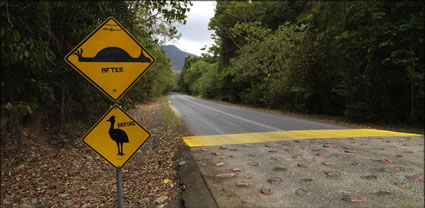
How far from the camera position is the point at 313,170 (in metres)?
4.53

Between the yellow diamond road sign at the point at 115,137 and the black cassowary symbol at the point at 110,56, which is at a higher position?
the black cassowary symbol at the point at 110,56

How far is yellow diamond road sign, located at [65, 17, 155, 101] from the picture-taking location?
8.95ft

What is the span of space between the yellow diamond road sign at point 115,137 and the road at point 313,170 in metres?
1.40

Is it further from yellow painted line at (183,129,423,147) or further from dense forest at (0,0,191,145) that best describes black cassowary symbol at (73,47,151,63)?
yellow painted line at (183,129,423,147)

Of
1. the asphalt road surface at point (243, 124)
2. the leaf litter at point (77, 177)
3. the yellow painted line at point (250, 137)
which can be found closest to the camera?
the leaf litter at point (77, 177)

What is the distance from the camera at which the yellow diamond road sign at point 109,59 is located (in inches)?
107

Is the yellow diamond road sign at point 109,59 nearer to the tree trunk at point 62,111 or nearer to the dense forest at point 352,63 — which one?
the tree trunk at point 62,111

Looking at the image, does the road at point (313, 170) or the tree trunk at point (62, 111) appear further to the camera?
the tree trunk at point (62, 111)

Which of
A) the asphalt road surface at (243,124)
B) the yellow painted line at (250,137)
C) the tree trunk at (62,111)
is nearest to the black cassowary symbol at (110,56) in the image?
the yellow painted line at (250,137)

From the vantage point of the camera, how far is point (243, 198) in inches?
137

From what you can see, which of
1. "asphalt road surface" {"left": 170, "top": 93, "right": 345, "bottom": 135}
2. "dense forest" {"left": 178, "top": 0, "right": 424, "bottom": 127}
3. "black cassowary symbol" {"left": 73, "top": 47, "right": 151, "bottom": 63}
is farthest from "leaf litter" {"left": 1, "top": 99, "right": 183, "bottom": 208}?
"dense forest" {"left": 178, "top": 0, "right": 424, "bottom": 127}

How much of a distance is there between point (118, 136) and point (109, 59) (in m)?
0.90

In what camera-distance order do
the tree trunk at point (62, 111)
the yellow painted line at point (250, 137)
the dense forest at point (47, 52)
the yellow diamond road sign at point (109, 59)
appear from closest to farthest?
1. the yellow diamond road sign at point (109, 59)
2. the dense forest at point (47, 52)
3. the yellow painted line at point (250, 137)
4. the tree trunk at point (62, 111)

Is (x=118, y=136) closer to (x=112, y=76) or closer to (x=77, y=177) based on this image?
(x=112, y=76)
